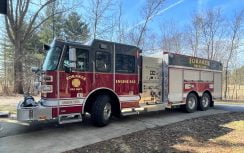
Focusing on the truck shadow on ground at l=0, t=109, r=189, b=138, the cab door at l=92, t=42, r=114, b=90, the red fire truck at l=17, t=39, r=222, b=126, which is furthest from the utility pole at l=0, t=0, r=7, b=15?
the truck shadow on ground at l=0, t=109, r=189, b=138

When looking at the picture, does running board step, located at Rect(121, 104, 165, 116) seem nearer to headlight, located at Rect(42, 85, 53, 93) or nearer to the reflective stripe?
the reflective stripe

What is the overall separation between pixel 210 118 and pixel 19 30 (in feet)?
65.0

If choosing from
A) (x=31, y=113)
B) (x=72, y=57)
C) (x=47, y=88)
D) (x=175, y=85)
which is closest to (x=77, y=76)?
(x=72, y=57)

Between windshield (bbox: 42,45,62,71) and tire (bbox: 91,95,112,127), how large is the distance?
5.89ft

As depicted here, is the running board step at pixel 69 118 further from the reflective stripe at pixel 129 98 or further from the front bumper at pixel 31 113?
the reflective stripe at pixel 129 98

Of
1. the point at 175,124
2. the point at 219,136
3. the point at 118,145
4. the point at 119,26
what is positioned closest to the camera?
the point at 118,145

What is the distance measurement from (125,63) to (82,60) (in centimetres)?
187

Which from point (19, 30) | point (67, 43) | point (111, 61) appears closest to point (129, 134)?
point (111, 61)

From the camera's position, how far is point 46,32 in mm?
32000

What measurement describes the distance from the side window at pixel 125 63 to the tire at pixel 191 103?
4.09 m

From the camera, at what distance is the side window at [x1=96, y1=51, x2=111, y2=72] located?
358 inches

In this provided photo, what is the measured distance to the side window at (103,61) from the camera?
358 inches

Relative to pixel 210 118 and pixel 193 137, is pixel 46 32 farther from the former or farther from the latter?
pixel 193 137

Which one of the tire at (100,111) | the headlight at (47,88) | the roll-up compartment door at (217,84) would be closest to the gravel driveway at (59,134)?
the tire at (100,111)
